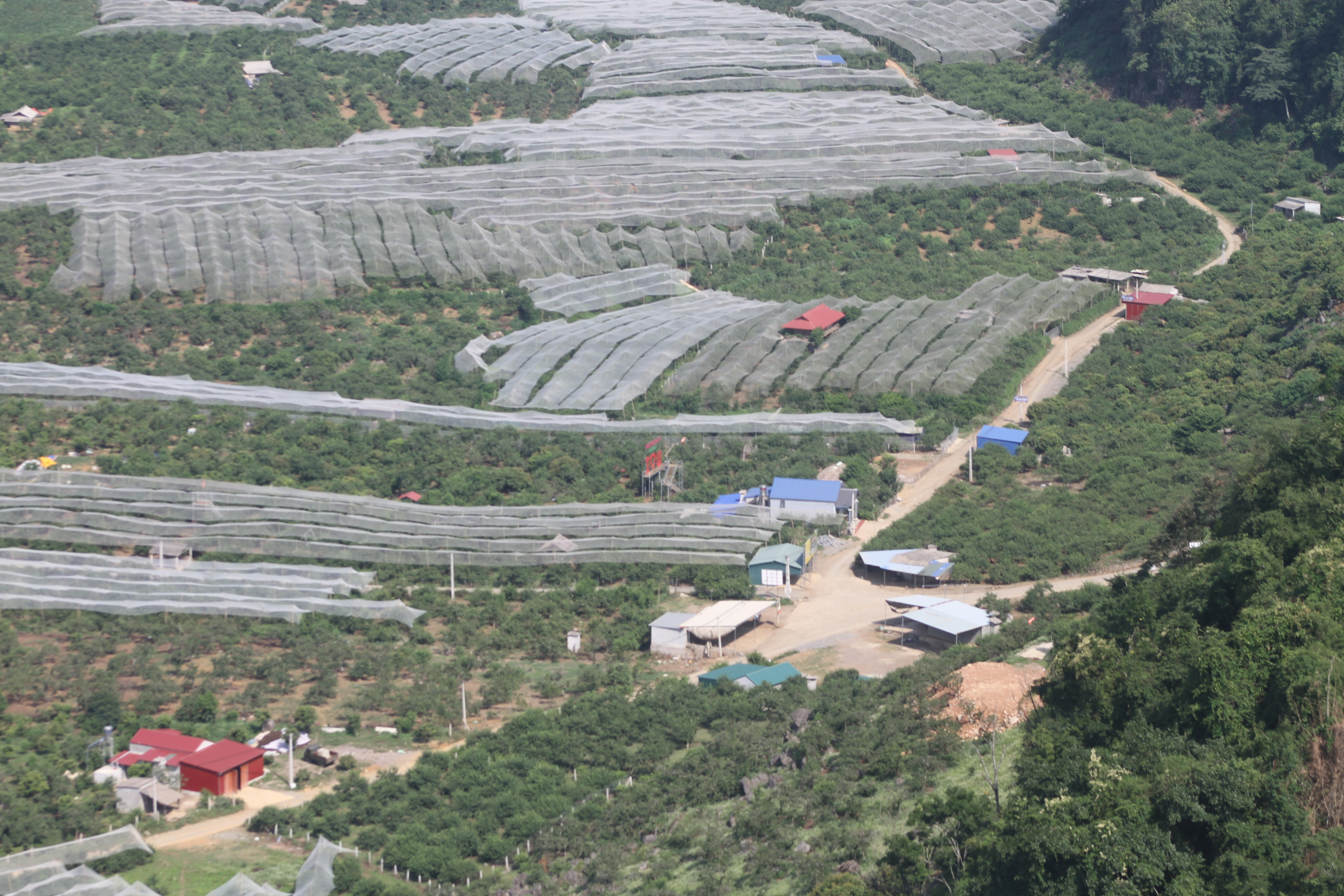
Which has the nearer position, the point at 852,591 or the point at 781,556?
the point at 852,591

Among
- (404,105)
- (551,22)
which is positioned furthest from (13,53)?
(551,22)

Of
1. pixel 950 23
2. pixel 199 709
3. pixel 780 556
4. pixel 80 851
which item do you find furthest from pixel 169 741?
pixel 950 23

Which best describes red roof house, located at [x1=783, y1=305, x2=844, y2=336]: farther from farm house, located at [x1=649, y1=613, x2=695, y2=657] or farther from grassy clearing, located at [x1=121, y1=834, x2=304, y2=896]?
grassy clearing, located at [x1=121, y1=834, x2=304, y2=896]

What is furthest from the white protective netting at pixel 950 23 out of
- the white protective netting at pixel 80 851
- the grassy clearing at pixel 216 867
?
the white protective netting at pixel 80 851

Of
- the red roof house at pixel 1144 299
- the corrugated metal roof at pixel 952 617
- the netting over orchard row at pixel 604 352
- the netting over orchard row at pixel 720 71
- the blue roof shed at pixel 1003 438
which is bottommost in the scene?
the corrugated metal roof at pixel 952 617

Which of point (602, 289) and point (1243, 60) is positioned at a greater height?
point (1243, 60)

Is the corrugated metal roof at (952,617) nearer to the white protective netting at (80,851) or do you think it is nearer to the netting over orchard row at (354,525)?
the netting over orchard row at (354,525)

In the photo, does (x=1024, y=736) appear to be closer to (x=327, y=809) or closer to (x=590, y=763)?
(x=590, y=763)

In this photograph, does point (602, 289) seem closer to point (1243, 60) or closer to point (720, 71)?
point (720, 71)
